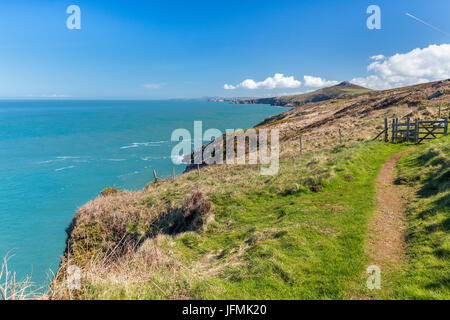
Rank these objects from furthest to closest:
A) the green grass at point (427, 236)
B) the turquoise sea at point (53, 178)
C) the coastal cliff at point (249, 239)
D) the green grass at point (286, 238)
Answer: the turquoise sea at point (53, 178)
the green grass at point (286, 238)
the coastal cliff at point (249, 239)
the green grass at point (427, 236)

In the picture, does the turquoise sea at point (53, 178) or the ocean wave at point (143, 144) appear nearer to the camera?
the turquoise sea at point (53, 178)

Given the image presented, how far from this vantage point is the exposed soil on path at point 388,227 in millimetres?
7559

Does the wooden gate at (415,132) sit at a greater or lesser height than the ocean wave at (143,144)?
greater

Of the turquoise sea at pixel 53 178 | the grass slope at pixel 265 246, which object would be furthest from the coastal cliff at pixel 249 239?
the turquoise sea at pixel 53 178

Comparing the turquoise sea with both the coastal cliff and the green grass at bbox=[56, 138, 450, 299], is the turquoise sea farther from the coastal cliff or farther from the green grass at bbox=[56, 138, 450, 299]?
the green grass at bbox=[56, 138, 450, 299]

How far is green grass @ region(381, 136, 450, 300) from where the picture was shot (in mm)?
5824

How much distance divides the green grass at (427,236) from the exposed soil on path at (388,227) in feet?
0.93

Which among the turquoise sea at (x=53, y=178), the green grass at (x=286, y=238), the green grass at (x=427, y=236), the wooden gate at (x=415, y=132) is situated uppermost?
the wooden gate at (x=415, y=132)

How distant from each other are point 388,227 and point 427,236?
153 centimetres

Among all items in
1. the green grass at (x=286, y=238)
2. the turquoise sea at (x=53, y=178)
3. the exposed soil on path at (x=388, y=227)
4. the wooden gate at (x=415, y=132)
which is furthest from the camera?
the turquoise sea at (x=53, y=178)

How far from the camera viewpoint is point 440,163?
13.9 meters

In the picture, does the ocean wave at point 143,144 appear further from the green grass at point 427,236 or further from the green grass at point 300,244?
the green grass at point 427,236

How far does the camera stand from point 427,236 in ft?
26.1

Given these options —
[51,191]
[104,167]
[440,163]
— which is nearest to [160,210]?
[440,163]
